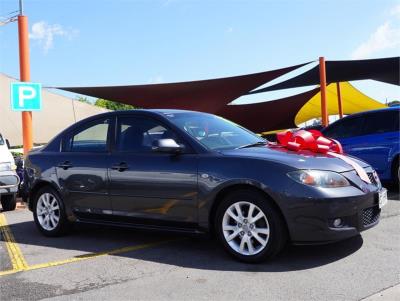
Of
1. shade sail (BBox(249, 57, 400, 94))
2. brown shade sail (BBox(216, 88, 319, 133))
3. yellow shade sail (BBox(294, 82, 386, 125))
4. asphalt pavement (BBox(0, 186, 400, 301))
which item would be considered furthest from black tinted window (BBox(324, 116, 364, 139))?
yellow shade sail (BBox(294, 82, 386, 125))

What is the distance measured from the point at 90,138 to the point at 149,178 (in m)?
1.27

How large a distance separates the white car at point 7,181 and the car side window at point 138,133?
3.67 m

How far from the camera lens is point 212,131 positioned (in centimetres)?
552

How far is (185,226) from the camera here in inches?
200

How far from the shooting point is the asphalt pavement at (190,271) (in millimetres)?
3934

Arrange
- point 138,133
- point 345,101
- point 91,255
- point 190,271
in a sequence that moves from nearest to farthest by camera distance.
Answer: point 190,271
point 91,255
point 138,133
point 345,101

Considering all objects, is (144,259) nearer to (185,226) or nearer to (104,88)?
(185,226)

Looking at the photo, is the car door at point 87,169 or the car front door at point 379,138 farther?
the car front door at point 379,138

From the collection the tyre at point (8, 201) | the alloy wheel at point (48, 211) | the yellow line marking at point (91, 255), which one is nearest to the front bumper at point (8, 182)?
the tyre at point (8, 201)

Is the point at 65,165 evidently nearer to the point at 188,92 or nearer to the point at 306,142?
the point at 306,142

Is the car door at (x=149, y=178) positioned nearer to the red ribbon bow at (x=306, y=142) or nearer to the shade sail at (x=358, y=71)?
the red ribbon bow at (x=306, y=142)

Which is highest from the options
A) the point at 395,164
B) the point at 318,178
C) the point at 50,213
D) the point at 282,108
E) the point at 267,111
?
the point at 282,108

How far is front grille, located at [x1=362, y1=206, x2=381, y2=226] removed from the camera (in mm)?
4656

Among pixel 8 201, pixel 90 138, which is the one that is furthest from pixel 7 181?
pixel 90 138
